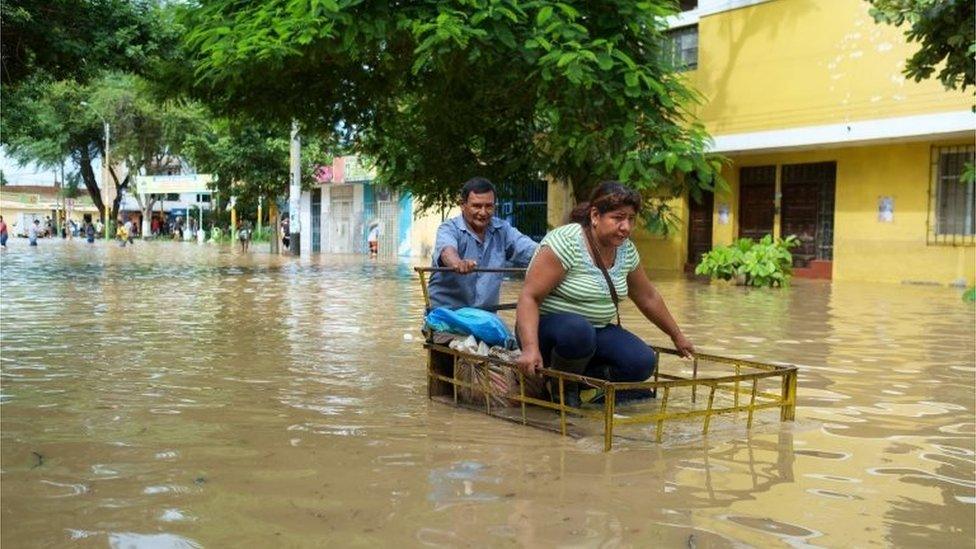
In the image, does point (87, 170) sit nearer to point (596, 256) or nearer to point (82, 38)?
point (82, 38)

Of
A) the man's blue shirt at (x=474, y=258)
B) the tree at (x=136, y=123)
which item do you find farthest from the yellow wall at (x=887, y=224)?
the tree at (x=136, y=123)

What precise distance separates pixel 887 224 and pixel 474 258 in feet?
54.2

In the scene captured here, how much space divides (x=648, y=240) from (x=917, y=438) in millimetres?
20936

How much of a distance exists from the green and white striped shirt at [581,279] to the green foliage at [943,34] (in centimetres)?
509

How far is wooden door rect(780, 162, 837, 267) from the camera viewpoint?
21.5 meters

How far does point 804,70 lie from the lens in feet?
66.9

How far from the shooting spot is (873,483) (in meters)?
3.87

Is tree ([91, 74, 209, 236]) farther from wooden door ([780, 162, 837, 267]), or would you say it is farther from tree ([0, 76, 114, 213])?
wooden door ([780, 162, 837, 267])

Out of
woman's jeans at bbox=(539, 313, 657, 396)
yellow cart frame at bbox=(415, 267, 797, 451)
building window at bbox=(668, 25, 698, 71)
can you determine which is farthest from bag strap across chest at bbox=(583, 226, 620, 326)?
building window at bbox=(668, 25, 698, 71)

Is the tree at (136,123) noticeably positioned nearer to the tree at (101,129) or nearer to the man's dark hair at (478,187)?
the tree at (101,129)

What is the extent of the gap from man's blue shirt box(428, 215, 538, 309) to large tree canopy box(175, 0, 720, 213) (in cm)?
535

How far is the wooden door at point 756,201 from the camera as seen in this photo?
22672 millimetres

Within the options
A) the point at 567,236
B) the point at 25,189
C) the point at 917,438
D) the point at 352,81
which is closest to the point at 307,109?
the point at 352,81

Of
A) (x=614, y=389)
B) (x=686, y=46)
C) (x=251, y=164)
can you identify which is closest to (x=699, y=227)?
(x=686, y=46)
